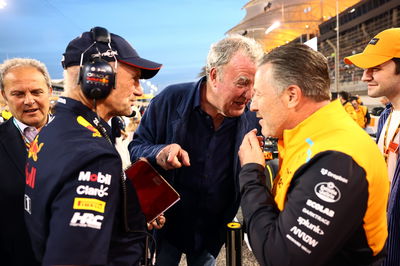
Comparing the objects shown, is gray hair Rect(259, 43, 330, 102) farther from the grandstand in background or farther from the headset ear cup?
the grandstand in background

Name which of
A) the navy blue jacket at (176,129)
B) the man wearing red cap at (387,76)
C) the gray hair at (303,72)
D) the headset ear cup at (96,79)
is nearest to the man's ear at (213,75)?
the navy blue jacket at (176,129)

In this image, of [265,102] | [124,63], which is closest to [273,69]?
[265,102]

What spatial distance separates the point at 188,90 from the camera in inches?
81.9

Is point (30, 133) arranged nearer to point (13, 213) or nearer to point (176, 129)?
point (13, 213)

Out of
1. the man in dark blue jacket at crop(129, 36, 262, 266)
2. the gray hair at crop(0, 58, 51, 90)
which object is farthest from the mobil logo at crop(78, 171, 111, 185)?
the gray hair at crop(0, 58, 51, 90)

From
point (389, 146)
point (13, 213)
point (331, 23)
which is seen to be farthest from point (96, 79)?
point (331, 23)

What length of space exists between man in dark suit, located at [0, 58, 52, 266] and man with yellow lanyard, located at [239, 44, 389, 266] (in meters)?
1.30

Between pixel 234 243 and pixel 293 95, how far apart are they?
775 millimetres

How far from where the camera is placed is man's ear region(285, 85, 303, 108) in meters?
1.19

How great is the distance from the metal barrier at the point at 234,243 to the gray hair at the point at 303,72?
2.31 feet

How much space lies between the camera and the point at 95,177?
3.13 ft

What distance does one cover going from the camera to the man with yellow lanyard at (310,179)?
953mm

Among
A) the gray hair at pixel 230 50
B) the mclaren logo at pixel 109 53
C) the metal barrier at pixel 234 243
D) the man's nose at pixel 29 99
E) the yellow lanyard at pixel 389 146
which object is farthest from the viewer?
the man's nose at pixel 29 99

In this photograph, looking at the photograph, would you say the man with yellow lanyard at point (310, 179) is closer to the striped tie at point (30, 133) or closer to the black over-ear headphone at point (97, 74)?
the black over-ear headphone at point (97, 74)
